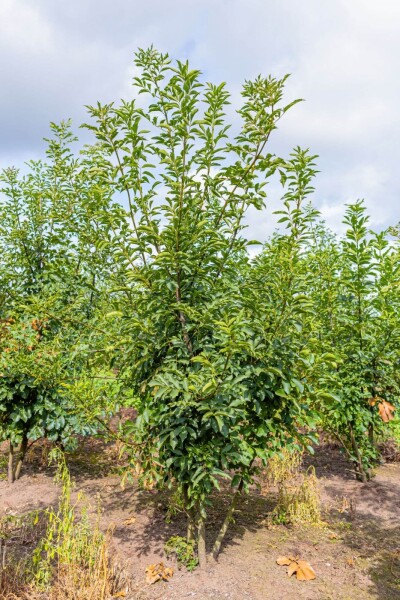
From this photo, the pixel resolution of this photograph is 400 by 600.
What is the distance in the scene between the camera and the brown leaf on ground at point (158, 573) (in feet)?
11.3

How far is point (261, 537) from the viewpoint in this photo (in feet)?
13.9

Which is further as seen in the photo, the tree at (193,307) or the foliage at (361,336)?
the foliage at (361,336)

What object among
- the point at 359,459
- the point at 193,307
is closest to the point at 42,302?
the point at 193,307

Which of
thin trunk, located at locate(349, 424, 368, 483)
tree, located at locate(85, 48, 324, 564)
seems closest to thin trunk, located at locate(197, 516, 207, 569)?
tree, located at locate(85, 48, 324, 564)

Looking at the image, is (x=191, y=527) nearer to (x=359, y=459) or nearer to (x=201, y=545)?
(x=201, y=545)

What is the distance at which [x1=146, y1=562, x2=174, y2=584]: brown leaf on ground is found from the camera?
344cm

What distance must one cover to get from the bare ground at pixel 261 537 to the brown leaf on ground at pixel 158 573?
0.15 feet

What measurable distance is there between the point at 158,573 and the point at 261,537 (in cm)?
117

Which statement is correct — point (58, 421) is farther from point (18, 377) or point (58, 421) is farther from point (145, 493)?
point (145, 493)

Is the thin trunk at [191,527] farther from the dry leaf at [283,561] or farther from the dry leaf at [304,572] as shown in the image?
the dry leaf at [304,572]

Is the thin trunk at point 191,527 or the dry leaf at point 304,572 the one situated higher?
the thin trunk at point 191,527

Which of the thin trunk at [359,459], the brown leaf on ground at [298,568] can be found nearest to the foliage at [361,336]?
the thin trunk at [359,459]

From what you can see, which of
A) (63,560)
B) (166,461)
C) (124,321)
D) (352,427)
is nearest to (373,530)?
(352,427)

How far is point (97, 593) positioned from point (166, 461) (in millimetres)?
992
